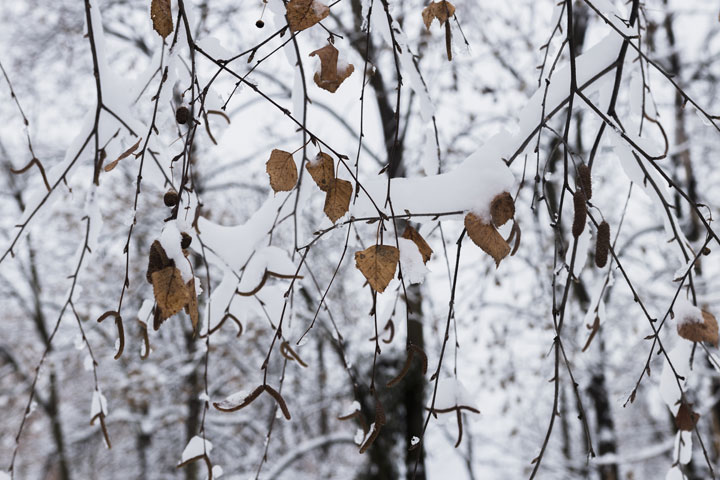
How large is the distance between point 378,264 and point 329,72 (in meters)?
0.28

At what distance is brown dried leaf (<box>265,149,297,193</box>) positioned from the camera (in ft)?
2.74

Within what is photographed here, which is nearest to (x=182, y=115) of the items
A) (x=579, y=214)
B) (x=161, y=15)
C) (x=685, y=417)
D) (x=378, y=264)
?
(x=161, y=15)

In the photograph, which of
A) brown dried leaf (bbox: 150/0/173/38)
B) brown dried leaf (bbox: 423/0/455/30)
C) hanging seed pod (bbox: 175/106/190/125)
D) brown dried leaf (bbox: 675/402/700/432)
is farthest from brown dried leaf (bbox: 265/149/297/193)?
brown dried leaf (bbox: 675/402/700/432)

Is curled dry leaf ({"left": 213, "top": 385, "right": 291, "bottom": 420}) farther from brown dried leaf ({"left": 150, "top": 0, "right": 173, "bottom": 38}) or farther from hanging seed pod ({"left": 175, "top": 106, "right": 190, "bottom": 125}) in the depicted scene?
brown dried leaf ({"left": 150, "top": 0, "right": 173, "bottom": 38})

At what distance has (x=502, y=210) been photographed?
0.77 meters

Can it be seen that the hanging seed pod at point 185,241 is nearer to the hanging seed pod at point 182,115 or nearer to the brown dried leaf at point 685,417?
the hanging seed pod at point 182,115

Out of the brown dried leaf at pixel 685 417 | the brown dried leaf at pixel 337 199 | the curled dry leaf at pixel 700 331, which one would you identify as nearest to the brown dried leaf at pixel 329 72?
the brown dried leaf at pixel 337 199

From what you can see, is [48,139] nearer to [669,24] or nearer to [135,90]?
[135,90]

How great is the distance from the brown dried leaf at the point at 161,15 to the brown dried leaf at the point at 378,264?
449 millimetres

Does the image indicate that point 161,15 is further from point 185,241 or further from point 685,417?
point 685,417

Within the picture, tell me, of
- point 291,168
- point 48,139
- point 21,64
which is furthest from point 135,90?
point 48,139

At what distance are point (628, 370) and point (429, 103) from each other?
5365 millimetres

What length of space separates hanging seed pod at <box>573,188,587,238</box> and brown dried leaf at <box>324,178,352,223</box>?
1.05 feet

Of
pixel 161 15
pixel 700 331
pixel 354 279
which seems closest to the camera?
pixel 161 15
